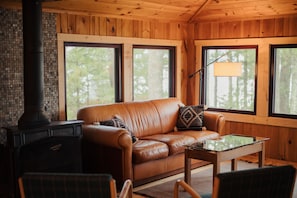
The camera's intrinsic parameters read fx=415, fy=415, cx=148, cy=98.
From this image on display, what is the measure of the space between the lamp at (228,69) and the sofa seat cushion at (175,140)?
42.8 inches

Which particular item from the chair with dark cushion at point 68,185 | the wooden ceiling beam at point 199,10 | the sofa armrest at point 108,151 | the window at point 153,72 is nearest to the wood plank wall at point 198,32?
the wooden ceiling beam at point 199,10

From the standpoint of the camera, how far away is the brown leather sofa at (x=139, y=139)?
466 cm

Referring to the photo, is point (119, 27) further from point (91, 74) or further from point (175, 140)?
point (175, 140)

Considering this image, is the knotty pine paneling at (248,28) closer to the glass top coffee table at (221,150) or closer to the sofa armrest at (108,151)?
the glass top coffee table at (221,150)

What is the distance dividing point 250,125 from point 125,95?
2.01 m

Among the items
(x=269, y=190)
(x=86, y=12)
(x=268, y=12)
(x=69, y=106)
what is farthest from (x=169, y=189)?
(x=268, y=12)

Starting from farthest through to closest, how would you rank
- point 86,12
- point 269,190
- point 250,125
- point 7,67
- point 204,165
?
point 250,125 < point 204,165 < point 86,12 < point 7,67 < point 269,190

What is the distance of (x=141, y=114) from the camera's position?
18.8ft

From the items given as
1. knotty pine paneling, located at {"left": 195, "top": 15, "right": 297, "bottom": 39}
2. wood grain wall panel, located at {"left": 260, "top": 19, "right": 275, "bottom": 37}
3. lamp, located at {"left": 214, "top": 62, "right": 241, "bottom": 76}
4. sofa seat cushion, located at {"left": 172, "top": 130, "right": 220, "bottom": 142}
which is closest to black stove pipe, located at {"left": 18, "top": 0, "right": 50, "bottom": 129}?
sofa seat cushion, located at {"left": 172, "top": 130, "right": 220, "bottom": 142}

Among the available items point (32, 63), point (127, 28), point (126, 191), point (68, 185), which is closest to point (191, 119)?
point (127, 28)

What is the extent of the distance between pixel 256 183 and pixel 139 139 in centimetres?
280

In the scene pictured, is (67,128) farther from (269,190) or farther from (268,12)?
(268,12)

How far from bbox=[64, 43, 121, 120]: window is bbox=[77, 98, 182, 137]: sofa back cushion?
38cm

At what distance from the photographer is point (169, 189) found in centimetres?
476
